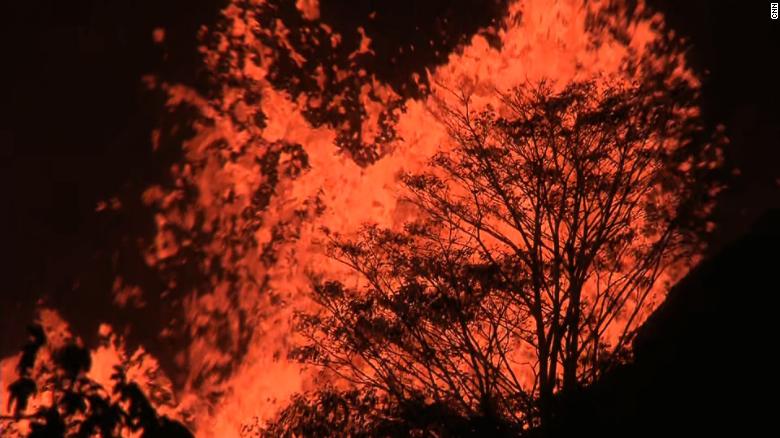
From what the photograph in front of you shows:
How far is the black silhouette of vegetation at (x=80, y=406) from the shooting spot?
2.38 m

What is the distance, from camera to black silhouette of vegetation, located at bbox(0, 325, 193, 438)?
7.82 feet

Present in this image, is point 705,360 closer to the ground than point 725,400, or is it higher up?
higher up

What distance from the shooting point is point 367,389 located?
788 centimetres

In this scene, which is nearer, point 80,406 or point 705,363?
point 80,406

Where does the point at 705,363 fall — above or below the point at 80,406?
above

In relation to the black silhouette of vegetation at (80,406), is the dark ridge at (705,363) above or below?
above

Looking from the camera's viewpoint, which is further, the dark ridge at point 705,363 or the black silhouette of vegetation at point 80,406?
the dark ridge at point 705,363

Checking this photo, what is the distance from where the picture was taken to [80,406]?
251cm

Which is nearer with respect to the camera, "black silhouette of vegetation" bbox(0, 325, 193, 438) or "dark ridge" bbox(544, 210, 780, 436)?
"black silhouette of vegetation" bbox(0, 325, 193, 438)

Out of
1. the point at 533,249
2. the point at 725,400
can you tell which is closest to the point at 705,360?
the point at 725,400

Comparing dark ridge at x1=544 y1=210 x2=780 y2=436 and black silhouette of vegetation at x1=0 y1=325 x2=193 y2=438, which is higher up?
dark ridge at x1=544 y1=210 x2=780 y2=436

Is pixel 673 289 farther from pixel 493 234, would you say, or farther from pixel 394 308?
pixel 394 308

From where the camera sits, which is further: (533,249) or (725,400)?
(533,249)

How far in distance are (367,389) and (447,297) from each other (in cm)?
191
